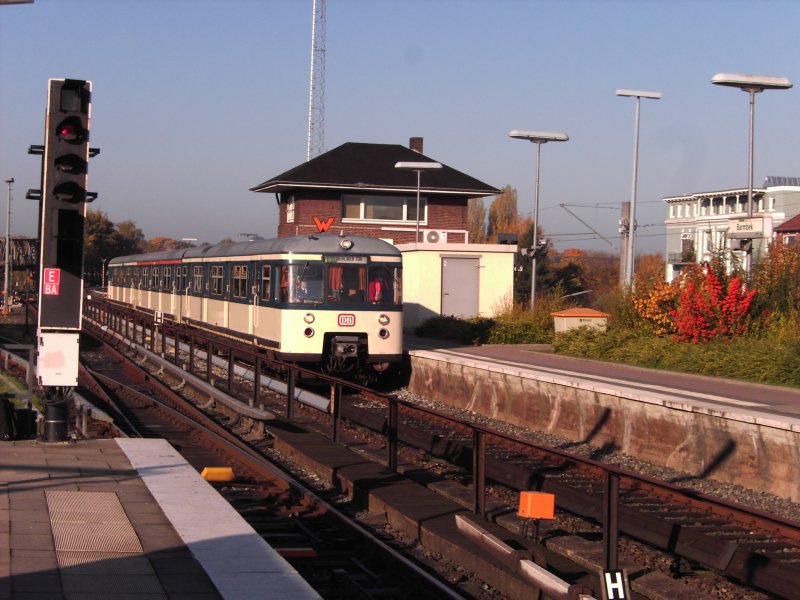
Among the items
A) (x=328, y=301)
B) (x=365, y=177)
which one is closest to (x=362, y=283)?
(x=328, y=301)

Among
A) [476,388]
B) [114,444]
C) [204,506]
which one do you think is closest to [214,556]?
[204,506]

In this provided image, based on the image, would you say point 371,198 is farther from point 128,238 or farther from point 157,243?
point 157,243

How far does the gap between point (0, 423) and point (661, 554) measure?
7779 mm

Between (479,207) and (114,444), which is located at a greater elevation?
(479,207)

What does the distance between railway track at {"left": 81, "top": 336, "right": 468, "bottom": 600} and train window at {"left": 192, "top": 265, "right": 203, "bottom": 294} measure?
10.9 metres

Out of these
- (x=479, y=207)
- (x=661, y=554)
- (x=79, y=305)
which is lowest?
(x=661, y=554)

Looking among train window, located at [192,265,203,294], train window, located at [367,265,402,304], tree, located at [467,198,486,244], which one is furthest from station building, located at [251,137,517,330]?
tree, located at [467,198,486,244]

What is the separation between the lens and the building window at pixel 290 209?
46219 millimetres

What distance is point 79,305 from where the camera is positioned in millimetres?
11633

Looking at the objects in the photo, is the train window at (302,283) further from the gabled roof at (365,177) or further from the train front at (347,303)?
the gabled roof at (365,177)

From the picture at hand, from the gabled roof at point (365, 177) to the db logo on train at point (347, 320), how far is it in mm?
24150

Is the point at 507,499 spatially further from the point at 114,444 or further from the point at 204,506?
the point at 114,444

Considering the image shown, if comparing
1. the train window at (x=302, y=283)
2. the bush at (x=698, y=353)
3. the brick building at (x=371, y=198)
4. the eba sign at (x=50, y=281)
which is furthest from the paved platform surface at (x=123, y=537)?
the brick building at (x=371, y=198)

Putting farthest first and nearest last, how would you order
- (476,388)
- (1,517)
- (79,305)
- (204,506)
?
(476,388)
(79,305)
(204,506)
(1,517)
